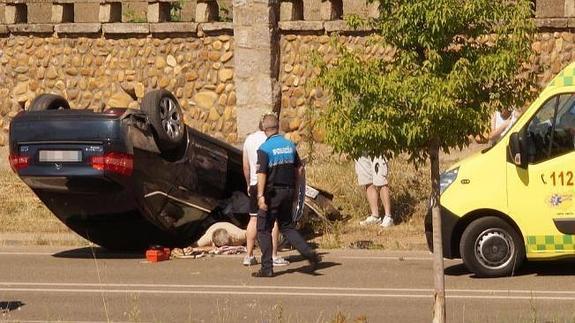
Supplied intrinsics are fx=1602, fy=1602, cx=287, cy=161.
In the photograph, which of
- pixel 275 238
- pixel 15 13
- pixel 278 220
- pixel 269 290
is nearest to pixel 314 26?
pixel 15 13

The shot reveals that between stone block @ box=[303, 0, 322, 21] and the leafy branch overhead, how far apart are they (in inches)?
500

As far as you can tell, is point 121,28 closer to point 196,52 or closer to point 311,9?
point 196,52

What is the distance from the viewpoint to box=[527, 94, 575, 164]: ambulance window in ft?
52.5

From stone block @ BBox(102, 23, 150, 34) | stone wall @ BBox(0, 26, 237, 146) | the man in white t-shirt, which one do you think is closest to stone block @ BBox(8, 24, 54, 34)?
stone wall @ BBox(0, 26, 237, 146)

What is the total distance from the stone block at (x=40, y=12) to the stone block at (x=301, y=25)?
15.7 feet

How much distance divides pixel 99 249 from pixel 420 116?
8.23 metres

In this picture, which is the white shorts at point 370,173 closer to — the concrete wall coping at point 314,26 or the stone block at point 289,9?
the concrete wall coping at point 314,26

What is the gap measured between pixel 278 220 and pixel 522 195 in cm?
255

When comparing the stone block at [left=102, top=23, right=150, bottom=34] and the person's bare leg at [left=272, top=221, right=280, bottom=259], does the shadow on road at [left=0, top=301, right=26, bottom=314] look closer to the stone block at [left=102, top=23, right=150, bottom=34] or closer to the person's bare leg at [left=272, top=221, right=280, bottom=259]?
the person's bare leg at [left=272, top=221, right=280, bottom=259]

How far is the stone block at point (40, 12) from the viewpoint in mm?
27656

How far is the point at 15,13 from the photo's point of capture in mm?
27312

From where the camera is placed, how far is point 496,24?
12.8 meters

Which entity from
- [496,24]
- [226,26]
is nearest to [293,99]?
[226,26]

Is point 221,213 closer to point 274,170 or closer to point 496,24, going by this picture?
point 274,170
